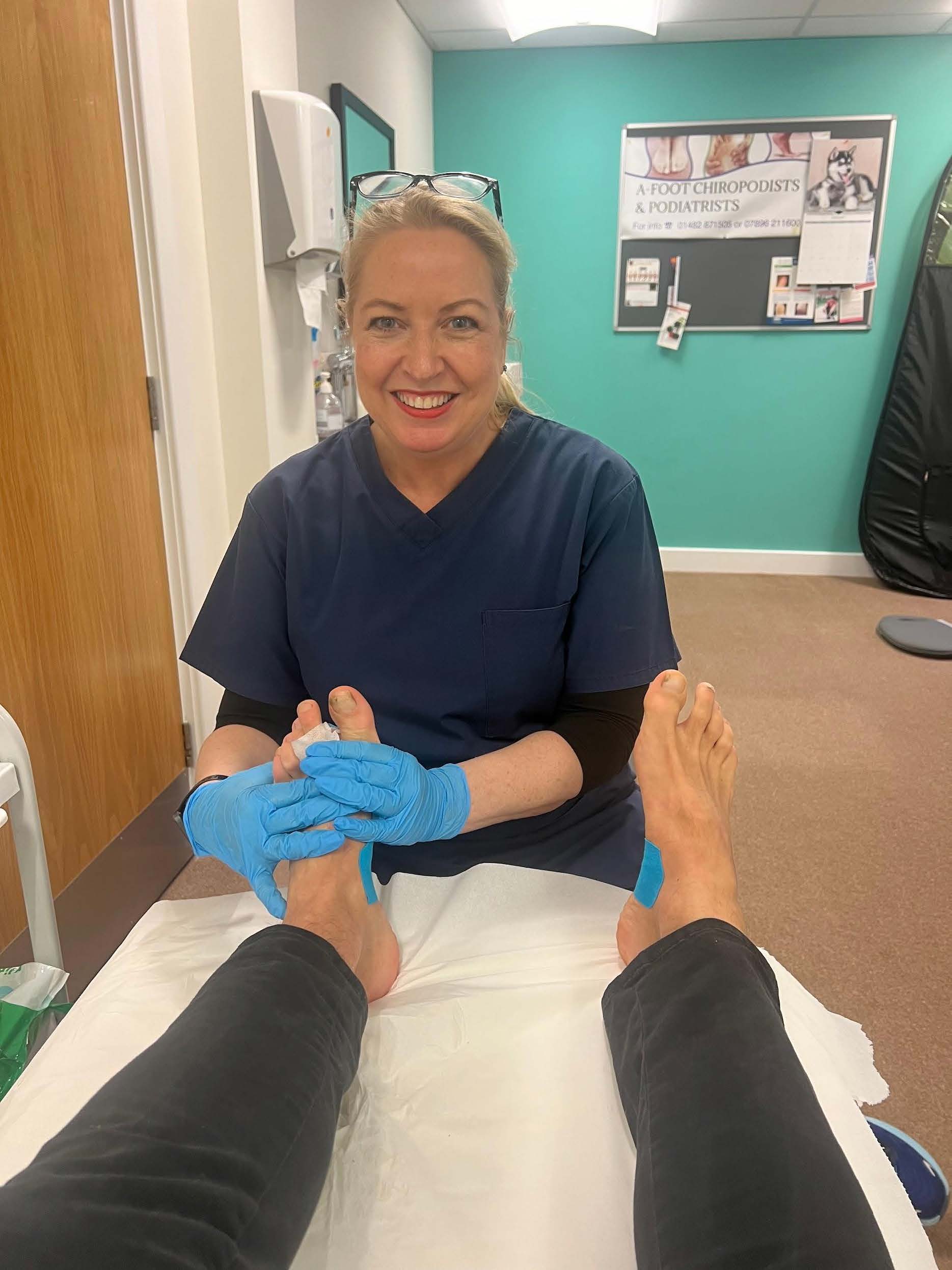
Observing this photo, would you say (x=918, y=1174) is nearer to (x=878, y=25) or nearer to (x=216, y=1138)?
(x=216, y=1138)

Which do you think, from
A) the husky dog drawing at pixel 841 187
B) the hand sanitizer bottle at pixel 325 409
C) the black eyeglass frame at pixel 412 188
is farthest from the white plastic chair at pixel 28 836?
the husky dog drawing at pixel 841 187

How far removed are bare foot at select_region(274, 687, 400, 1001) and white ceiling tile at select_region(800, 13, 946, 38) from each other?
336 centimetres

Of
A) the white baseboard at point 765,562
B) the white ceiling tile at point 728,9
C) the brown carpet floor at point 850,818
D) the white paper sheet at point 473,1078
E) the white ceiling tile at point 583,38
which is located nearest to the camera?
the white paper sheet at point 473,1078

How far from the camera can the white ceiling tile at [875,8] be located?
9.53 ft

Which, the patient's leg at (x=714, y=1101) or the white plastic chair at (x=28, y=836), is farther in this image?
the white plastic chair at (x=28, y=836)

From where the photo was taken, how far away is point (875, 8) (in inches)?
116

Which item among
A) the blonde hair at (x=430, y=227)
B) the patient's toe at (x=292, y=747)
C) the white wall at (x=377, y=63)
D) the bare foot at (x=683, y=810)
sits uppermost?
the white wall at (x=377, y=63)

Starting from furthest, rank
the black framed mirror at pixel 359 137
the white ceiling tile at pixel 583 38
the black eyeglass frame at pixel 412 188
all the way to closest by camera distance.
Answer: the white ceiling tile at pixel 583 38, the black framed mirror at pixel 359 137, the black eyeglass frame at pixel 412 188

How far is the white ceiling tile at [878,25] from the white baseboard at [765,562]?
1964 mm

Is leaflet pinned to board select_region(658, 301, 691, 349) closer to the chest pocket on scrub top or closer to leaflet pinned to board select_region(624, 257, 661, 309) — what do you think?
leaflet pinned to board select_region(624, 257, 661, 309)

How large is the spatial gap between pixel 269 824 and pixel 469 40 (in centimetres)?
346

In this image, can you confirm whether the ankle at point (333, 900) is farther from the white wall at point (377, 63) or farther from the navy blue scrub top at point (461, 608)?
the white wall at point (377, 63)

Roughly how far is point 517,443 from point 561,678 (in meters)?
0.31


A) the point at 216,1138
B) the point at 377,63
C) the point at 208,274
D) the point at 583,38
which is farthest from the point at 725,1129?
the point at 583,38
